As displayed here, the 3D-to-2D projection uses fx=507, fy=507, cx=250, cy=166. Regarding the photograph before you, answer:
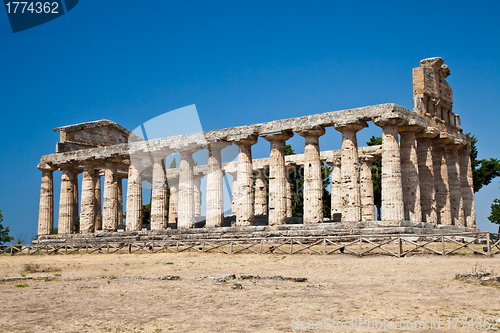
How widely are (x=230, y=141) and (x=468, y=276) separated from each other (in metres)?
21.5

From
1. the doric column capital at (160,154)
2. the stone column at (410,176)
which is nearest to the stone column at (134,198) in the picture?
the doric column capital at (160,154)

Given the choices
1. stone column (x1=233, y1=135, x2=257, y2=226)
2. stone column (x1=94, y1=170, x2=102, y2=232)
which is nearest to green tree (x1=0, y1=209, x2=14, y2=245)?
stone column (x1=94, y1=170, x2=102, y2=232)

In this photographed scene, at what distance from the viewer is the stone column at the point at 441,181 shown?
112 ft

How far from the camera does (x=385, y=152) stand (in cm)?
2975

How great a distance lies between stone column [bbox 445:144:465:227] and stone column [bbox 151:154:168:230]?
20.6 m

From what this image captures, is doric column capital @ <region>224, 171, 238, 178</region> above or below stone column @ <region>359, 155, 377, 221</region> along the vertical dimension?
above

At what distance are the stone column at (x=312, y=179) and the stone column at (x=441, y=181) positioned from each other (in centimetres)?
870

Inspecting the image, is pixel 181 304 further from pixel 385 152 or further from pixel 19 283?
pixel 385 152

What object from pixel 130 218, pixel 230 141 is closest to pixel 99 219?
pixel 130 218

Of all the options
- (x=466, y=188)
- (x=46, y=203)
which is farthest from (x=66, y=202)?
(x=466, y=188)

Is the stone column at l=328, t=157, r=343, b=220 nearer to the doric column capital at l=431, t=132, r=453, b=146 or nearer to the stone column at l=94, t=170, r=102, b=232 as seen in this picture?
the doric column capital at l=431, t=132, r=453, b=146

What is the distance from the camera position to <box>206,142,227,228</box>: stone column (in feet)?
115

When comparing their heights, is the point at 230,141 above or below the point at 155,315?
above

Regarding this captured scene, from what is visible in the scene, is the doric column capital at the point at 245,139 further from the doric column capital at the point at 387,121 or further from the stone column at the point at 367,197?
the doric column capital at the point at 387,121
